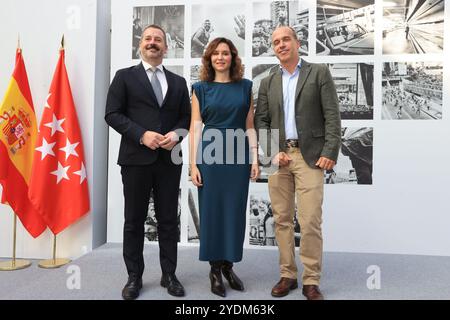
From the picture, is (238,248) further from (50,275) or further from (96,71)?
(96,71)

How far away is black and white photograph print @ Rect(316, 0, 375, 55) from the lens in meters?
3.75

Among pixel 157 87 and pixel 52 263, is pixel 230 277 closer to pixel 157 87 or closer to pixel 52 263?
pixel 157 87

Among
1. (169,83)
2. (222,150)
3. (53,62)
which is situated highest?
(53,62)

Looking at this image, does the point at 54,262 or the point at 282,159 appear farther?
the point at 54,262

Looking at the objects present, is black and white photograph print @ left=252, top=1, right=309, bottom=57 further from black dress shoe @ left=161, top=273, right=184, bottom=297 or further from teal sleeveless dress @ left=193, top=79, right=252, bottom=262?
black dress shoe @ left=161, top=273, right=184, bottom=297

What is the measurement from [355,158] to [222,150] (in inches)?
71.6

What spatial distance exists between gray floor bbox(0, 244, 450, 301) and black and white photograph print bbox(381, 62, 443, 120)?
1350 millimetres

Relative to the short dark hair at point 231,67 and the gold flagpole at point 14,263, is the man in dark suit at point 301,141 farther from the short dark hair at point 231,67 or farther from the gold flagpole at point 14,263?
the gold flagpole at point 14,263

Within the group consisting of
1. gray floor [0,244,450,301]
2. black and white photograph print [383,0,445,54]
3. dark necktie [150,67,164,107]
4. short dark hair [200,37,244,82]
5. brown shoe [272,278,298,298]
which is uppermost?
black and white photograph print [383,0,445,54]

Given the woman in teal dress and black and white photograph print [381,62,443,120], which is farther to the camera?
black and white photograph print [381,62,443,120]

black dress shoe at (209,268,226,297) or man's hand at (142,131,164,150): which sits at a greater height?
man's hand at (142,131,164,150)

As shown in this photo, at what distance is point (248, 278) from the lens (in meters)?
2.96

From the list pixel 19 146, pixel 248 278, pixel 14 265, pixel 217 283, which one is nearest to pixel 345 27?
pixel 248 278

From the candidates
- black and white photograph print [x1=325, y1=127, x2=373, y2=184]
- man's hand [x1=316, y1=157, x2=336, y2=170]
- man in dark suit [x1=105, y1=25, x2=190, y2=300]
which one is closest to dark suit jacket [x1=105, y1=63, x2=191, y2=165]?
man in dark suit [x1=105, y1=25, x2=190, y2=300]
